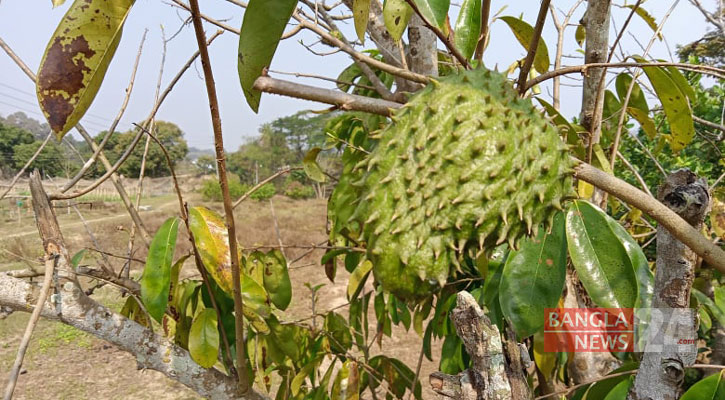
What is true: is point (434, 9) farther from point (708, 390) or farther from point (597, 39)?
point (708, 390)

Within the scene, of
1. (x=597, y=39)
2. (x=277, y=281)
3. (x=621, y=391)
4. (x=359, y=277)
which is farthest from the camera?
(x=359, y=277)

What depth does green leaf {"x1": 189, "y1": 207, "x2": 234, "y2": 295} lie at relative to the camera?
1.09 metres

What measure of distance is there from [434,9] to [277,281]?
1.11 metres

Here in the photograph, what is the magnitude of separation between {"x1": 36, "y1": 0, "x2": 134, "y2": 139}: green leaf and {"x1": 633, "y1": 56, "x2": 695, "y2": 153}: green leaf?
1252 mm

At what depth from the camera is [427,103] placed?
35.2 inches

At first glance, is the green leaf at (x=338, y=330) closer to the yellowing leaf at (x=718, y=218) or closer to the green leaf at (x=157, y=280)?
the green leaf at (x=157, y=280)

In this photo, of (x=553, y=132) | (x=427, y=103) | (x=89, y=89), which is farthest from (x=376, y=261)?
(x=89, y=89)

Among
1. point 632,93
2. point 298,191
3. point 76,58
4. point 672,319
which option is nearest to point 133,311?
point 76,58

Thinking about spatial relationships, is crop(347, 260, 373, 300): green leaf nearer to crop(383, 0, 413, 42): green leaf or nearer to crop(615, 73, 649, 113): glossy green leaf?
crop(615, 73, 649, 113): glossy green leaf

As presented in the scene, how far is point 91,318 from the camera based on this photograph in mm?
1080

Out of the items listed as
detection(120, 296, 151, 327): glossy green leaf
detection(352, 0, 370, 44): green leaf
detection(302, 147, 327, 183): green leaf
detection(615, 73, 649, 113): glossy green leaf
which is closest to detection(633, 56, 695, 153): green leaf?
detection(615, 73, 649, 113): glossy green leaf

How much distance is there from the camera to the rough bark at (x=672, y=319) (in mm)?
858

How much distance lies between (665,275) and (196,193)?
1225 inches

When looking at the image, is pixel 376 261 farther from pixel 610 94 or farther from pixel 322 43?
pixel 610 94
